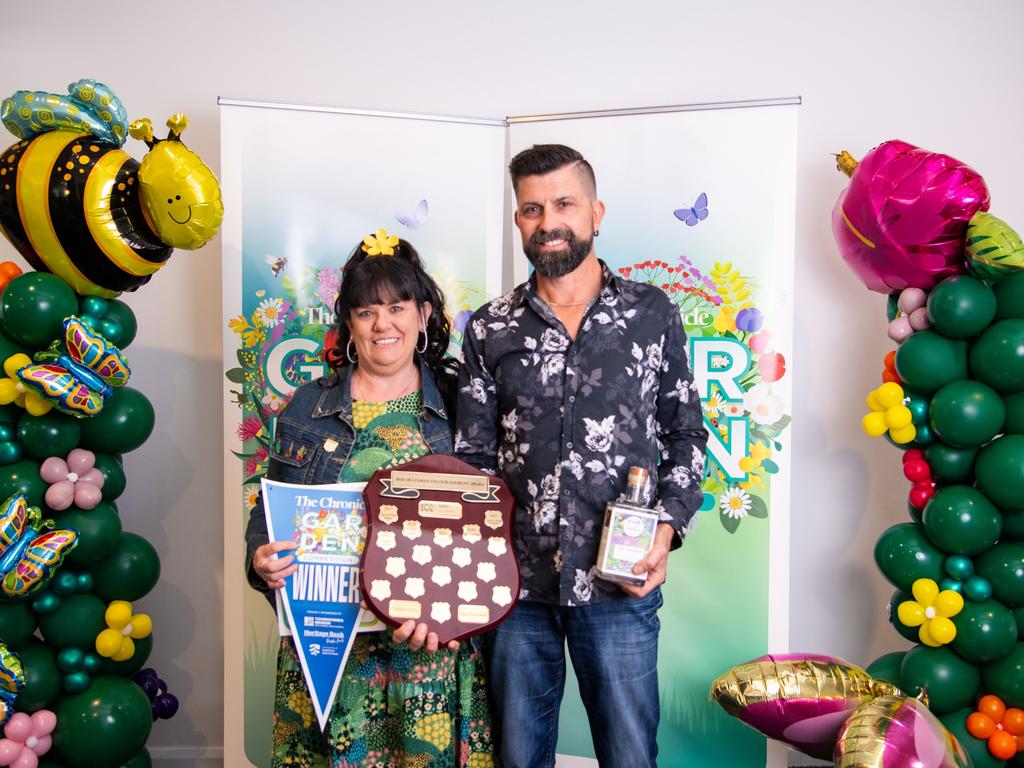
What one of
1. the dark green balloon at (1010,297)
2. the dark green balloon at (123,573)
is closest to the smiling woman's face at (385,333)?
the dark green balloon at (123,573)

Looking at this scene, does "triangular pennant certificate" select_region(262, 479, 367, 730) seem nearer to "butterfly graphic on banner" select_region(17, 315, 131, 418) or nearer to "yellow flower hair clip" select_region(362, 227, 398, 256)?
"yellow flower hair clip" select_region(362, 227, 398, 256)

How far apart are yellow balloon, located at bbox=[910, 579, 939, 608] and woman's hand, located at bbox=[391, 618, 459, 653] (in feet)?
4.29

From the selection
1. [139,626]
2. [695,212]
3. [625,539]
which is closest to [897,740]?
[625,539]

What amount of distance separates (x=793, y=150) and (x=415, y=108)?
1316 mm

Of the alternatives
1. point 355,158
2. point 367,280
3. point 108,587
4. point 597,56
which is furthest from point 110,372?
point 597,56

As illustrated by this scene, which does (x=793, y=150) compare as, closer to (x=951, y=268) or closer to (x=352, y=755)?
(x=951, y=268)

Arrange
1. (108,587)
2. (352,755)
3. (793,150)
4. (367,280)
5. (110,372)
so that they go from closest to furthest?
(352,755) → (367,280) → (110,372) → (108,587) → (793,150)

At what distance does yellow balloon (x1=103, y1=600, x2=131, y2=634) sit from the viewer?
2.34 metres

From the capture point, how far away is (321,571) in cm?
170

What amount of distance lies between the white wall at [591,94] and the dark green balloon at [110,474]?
78cm

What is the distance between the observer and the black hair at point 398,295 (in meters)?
1.82

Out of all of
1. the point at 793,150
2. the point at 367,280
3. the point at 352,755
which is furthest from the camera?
the point at 793,150

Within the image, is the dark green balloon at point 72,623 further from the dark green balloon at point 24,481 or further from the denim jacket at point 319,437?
the denim jacket at point 319,437

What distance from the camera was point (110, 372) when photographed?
7.13 ft
